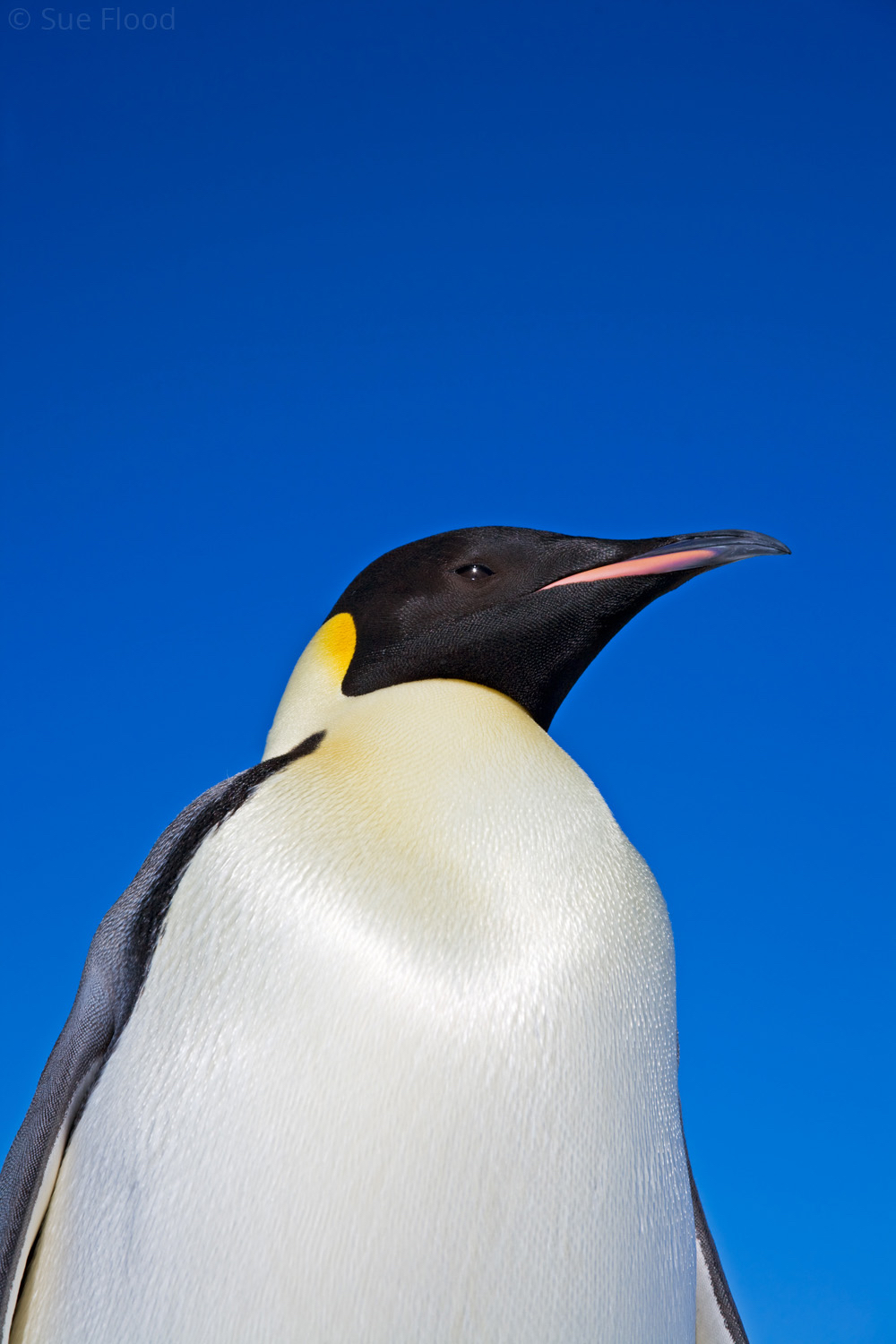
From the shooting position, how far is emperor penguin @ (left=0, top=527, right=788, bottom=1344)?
0.99 m

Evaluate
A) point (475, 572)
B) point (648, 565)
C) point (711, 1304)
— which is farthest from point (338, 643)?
point (711, 1304)

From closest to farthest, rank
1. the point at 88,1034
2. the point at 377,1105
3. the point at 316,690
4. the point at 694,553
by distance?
the point at 377,1105 < the point at 88,1034 < the point at 694,553 < the point at 316,690

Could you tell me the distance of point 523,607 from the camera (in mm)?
1459

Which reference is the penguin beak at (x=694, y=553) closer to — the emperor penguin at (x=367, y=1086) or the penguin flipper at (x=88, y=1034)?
the emperor penguin at (x=367, y=1086)

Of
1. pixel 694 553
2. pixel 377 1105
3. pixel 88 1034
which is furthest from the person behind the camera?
pixel 694 553

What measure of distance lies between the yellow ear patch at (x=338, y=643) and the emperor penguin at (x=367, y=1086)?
0.26m

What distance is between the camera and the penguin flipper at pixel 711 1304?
60.6 inches

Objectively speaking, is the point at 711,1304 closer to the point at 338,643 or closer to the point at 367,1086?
the point at 367,1086

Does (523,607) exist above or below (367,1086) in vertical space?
above

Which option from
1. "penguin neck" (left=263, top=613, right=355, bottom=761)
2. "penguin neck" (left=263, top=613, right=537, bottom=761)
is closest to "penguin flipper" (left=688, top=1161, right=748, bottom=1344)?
"penguin neck" (left=263, top=613, right=537, bottom=761)

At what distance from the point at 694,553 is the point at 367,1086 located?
845mm

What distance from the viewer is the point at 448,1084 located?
3.30 ft

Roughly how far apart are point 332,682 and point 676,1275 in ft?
3.01

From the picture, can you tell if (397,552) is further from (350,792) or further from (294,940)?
(294,940)
